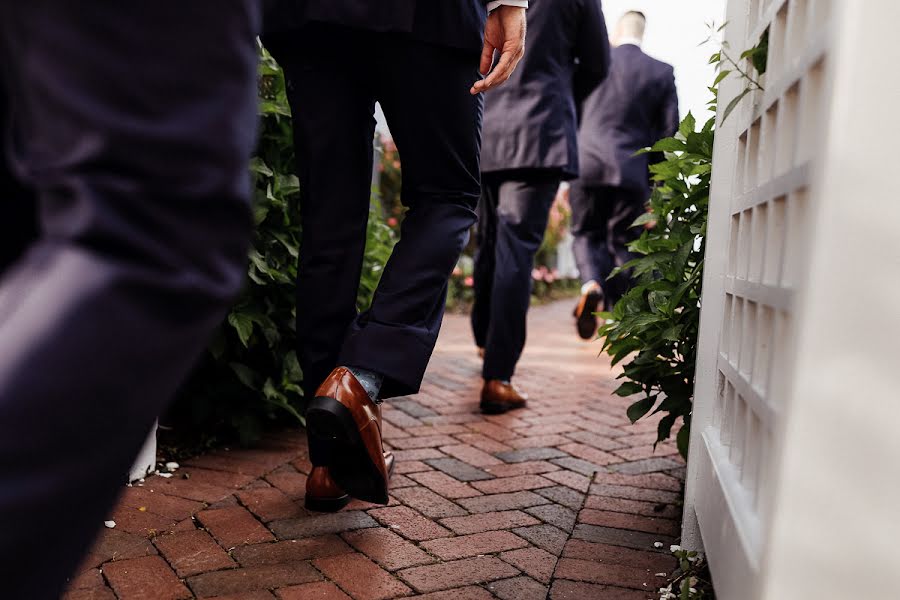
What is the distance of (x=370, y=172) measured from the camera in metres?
2.13

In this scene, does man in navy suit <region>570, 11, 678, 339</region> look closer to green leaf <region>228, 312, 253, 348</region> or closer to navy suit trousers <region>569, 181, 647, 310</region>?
navy suit trousers <region>569, 181, 647, 310</region>

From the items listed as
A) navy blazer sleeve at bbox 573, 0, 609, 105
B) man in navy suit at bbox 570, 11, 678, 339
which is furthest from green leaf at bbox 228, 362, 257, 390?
man in navy suit at bbox 570, 11, 678, 339

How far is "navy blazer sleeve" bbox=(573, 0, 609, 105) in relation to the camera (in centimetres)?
359

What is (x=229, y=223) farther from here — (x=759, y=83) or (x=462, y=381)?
(x=462, y=381)

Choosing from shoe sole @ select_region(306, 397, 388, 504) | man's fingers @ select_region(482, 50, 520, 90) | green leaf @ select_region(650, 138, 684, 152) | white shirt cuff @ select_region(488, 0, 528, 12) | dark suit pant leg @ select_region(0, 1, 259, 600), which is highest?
white shirt cuff @ select_region(488, 0, 528, 12)

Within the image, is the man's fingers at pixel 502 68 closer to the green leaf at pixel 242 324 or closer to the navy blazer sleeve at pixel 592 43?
the green leaf at pixel 242 324

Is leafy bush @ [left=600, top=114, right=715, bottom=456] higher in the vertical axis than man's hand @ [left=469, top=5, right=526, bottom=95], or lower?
lower

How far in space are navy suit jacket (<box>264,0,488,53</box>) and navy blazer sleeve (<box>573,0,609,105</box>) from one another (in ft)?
5.70

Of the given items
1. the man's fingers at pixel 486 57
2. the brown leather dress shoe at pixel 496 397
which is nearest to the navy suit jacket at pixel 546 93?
the brown leather dress shoe at pixel 496 397

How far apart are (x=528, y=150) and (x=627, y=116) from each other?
2003mm

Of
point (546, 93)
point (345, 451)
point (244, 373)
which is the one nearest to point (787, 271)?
point (345, 451)

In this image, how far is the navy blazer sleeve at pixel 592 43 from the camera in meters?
3.59

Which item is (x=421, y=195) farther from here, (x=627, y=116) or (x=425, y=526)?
(x=627, y=116)

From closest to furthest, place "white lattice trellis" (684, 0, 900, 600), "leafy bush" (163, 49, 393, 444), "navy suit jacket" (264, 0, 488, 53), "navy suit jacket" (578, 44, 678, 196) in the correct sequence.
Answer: "white lattice trellis" (684, 0, 900, 600) < "navy suit jacket" (264, 0, 488, 53) < "leafy bush" (163, 49, 393, 444) < "navy suit jacket" (578, 44, 678, 196)
